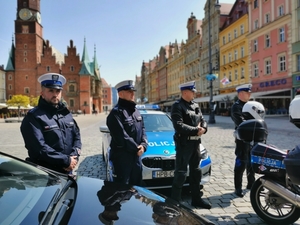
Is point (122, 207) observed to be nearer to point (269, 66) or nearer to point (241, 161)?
point (241, 161)

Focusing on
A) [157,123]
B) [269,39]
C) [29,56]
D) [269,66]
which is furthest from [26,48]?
[157,123]

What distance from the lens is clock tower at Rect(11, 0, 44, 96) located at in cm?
7269

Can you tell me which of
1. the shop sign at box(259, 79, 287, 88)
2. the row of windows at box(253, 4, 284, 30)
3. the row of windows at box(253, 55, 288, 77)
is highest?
the row of windows at box(253, 4, 284, 30)

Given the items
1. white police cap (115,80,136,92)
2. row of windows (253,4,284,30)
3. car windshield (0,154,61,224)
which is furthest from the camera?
row of windows (253,4,284,30)

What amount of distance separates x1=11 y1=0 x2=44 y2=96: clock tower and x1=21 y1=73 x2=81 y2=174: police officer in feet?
251

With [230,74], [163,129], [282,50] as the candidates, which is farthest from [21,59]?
[163,129]

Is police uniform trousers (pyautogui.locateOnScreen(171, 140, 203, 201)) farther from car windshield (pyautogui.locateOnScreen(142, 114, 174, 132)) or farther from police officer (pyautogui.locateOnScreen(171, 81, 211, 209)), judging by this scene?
car windshield (pyautogui.locateOnScreen(142, 114, 174, 132))

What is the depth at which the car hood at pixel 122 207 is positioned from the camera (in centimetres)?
184

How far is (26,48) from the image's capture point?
239 ft

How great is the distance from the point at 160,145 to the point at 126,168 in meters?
1.30

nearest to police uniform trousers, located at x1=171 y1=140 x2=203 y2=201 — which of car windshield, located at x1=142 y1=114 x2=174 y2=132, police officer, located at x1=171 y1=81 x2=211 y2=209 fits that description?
police officer, located at x1=171 y1=81 x2=211 y2=209

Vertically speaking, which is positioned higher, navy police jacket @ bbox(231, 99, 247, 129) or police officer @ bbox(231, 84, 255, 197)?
navy police jacket @ bbox(231, 99, 247, 129)

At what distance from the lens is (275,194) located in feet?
11.4

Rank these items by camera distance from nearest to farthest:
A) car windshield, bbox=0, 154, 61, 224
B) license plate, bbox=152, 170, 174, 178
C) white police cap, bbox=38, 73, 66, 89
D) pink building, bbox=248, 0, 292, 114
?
car windshield, bbox=0, 154, 61, 224 → white police cap, bbox=38, 73, 66, 89 → license plate, bbox=152, 170, 174, 178 → pink building, bbox=248, 0, 292, 114
